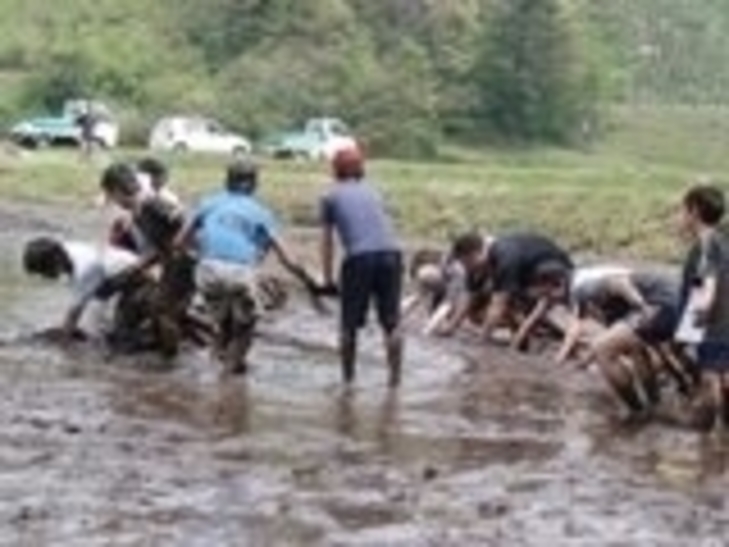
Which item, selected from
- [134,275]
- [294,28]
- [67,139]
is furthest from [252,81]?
[134,275]

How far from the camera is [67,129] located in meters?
65.1

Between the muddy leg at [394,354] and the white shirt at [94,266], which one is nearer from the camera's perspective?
the muddy leg at [394,354]

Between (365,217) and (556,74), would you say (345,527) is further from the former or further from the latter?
(556,74)

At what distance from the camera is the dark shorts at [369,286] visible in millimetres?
16484

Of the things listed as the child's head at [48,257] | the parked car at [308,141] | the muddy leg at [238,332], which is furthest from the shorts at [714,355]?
the parked car at [308,141]

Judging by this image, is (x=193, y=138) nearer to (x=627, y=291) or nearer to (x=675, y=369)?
(x=675, y=369)

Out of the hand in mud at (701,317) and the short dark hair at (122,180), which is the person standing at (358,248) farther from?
the hand in mud at (701,317)

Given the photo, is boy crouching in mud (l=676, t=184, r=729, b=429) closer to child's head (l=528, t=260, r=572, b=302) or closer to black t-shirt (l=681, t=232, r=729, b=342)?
black t-shirt (l=681, t=232, r=729, b=342)

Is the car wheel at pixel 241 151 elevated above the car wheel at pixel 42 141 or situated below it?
below

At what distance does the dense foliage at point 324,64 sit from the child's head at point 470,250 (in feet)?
163

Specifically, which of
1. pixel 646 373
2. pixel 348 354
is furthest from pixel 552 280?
pixel 646 373

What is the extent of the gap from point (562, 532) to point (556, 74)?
74119 millimetres

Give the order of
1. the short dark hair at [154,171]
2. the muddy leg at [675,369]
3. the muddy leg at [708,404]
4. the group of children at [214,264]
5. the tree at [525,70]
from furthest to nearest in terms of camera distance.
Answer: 1. the tree at [525,70]
2. the short dark hair at [154,171]
3. the muddy leg at [675,369]
4. the group of children at [214,264]
5. the muddy leg at [708,404]

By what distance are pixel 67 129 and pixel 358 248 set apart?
49.6m
